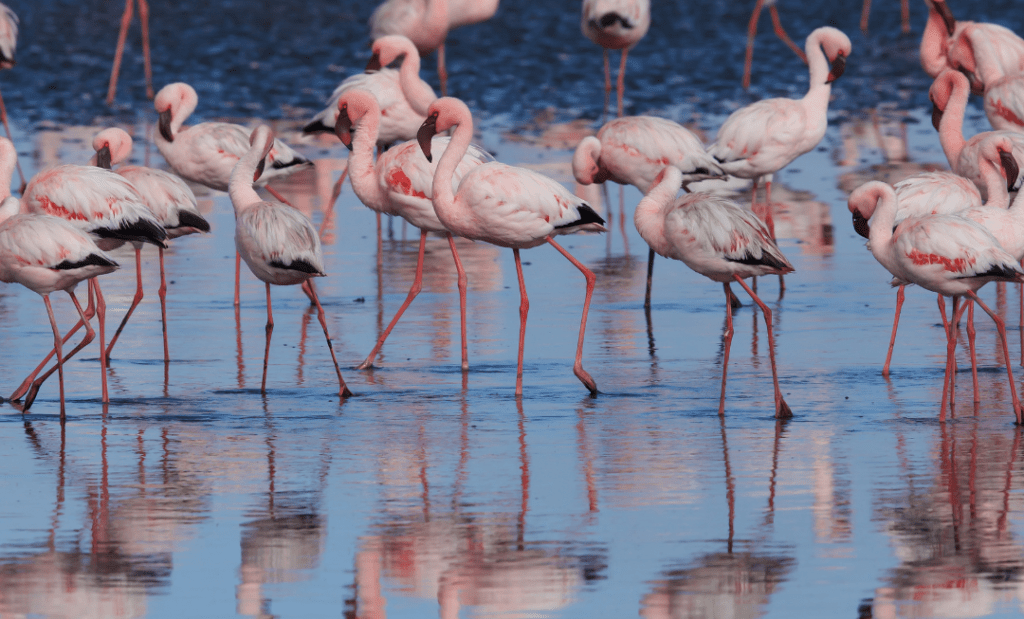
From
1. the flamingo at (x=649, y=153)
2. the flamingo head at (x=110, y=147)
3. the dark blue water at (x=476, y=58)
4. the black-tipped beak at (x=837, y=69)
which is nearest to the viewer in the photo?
the flamingo head at (x=110, y=147)

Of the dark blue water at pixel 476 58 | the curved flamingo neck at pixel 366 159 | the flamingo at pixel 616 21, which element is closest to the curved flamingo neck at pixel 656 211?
the curved flamingo neck at pixel 366 159

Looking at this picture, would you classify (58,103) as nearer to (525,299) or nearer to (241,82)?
(241,82)

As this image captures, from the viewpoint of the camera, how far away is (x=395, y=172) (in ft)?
29.7

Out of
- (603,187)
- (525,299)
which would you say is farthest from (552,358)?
(603,187)

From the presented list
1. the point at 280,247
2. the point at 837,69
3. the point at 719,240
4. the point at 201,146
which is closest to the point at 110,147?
the point at 201,146

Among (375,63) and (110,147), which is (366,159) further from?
(375,63)

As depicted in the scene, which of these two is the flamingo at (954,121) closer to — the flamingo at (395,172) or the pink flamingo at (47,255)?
the flamingo at (395,172)

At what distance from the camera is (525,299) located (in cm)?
835

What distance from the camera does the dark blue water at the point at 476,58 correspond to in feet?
64.2

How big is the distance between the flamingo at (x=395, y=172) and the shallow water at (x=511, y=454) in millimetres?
624

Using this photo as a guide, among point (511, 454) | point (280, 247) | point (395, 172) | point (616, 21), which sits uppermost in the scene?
point (616, 21)

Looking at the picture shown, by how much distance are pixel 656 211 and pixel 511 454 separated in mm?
1829

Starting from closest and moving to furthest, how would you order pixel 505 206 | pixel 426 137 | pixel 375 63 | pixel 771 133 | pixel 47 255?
1. pixel 47 255
2. pixel 505 206
3. pixel 426 137
4. pixel 771 133
5. pixel 375 63

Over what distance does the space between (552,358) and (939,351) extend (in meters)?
2.00
